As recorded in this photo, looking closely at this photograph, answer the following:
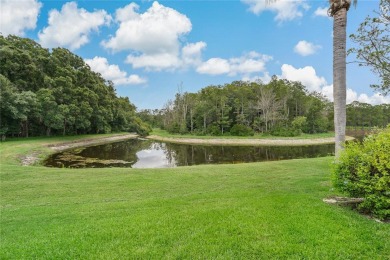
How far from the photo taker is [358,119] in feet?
243

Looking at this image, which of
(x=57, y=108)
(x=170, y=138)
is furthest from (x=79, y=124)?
(x=170, y=138)

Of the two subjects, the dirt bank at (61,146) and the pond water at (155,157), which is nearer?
the dirt bank at (61,146)

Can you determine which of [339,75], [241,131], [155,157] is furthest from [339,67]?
[241,131]

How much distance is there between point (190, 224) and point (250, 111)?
52895 millimetres

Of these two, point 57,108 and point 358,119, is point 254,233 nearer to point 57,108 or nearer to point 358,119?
point 57,108

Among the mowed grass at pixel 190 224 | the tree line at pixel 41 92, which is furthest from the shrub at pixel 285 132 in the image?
the mowed grass at pixel 190 224

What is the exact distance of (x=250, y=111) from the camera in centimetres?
5516

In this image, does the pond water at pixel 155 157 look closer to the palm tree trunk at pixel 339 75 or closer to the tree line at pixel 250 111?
the palm tree trunk at pixel 339 75

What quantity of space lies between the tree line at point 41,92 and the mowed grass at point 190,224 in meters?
23.3

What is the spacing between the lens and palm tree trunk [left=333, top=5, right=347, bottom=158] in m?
6.16

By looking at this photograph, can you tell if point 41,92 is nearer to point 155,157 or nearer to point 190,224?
point 155,157

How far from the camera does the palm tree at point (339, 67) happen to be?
6.17 m

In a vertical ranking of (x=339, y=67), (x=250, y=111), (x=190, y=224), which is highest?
(x=250, y=111)

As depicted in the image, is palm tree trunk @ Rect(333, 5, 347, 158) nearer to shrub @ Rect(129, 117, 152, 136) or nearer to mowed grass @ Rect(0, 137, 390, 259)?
mowed grass @ Rect(0, 137, 390, 259)
